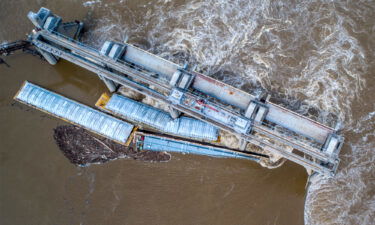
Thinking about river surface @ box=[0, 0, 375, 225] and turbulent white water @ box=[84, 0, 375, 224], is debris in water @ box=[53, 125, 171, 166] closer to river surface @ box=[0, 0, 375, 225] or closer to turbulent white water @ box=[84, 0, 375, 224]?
river surface @ box=[0, 0, 375, 225]

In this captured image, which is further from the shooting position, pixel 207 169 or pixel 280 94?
pixel 280 94

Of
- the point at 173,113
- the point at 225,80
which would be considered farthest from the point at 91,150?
the point at 225,80

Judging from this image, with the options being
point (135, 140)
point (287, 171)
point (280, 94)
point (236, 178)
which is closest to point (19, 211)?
point (135, 140)

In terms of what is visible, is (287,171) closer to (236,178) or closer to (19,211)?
(236,178)

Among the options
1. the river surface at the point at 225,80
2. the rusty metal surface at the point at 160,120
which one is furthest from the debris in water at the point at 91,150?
the rusty metal surface at the point at 160,120

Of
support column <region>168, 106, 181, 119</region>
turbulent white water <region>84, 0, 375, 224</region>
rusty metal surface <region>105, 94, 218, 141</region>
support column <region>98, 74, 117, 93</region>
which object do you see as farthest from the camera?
turbulent white water <region>84, 0, 375, 224</region>

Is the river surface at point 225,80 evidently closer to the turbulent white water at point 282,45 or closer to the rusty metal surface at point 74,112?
the turbulent white water at point 282,45

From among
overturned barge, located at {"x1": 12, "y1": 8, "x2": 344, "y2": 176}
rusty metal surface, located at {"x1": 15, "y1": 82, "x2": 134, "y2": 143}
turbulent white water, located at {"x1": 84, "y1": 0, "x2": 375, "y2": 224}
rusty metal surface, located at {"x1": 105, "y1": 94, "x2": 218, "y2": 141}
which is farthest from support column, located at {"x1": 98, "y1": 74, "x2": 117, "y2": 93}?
turbulent white water, located at {"x1": 84, "y1": 0, "x2": 375, "y2": 224}
